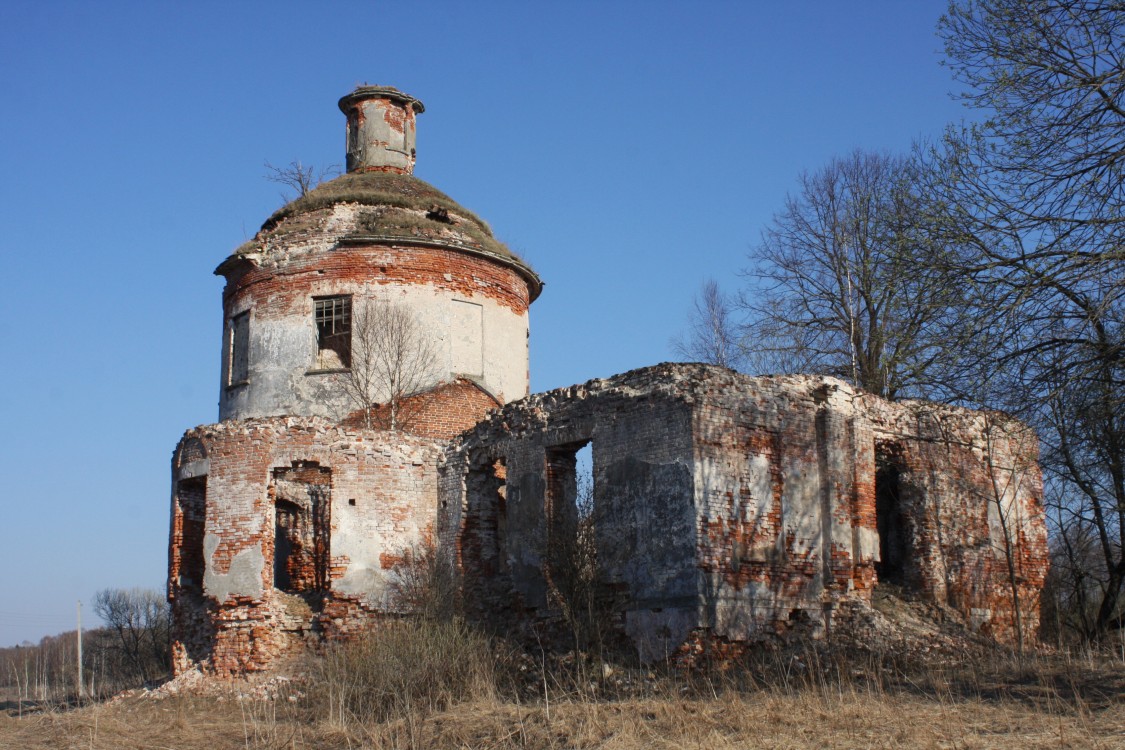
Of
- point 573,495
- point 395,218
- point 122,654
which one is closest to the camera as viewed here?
point 573,495

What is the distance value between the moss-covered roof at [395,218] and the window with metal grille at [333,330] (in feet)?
3.56

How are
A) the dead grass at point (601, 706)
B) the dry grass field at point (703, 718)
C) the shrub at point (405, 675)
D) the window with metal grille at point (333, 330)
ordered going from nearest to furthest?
the dry grass field at point (703, 718) → the dead grass at point (601, 706) → the shrub at point (405, 675) → the window with metal grille at point (333, 330)

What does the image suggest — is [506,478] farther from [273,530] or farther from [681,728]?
[681,728]

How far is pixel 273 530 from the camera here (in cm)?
1609

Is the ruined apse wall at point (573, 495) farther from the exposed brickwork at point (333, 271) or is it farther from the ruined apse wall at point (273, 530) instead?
the exposed brickwork at point (333, 271)

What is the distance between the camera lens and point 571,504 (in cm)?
1494

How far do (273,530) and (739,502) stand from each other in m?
6.52

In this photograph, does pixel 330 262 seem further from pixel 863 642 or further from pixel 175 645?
pixel 863 642

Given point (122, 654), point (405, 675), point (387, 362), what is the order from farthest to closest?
1. point (122, 654)
2. point (387, 362)
3. point (405, 675)

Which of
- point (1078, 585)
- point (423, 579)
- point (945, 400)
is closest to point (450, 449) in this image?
point (423, 579)

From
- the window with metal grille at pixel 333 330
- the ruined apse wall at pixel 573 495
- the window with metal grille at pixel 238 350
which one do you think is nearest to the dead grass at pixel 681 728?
the ruined apse wall at pixel 573 495

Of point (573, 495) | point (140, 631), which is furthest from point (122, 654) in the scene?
point (573, 495)

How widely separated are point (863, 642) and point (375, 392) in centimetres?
887

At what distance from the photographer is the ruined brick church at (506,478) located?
1336 centimetres
